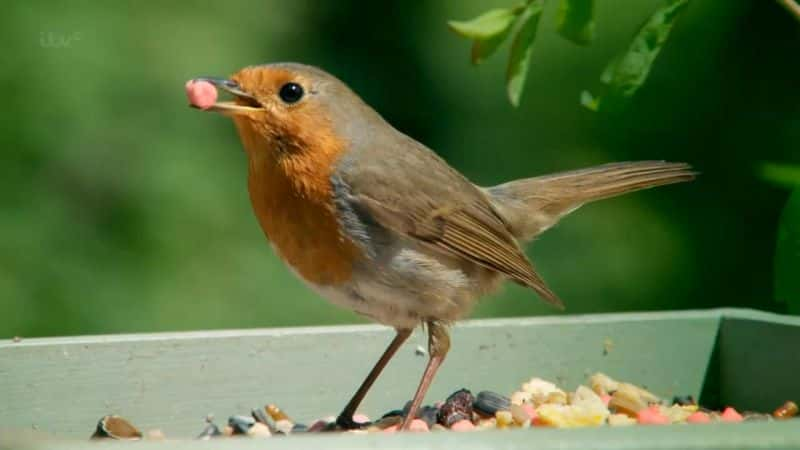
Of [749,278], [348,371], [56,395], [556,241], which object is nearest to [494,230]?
[348,371]

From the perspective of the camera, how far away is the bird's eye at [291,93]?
4117 millimetres

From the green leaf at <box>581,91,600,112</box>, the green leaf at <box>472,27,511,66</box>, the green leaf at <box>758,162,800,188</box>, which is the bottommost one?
the green leaf at <box>758,162,800,188</box>

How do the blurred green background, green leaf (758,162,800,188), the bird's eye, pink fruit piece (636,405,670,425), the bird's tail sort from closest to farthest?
green leaf (758,162,800,188), pink fruit piece (636,405,670,425), the bird's eye, the bird's tail, the blurred green background

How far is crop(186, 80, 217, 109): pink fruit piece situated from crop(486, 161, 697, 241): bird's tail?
1259 millimetres

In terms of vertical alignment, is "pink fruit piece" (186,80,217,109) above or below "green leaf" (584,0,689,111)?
below

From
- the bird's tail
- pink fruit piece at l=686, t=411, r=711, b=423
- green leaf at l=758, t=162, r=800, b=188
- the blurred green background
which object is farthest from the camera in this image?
the blurred green background

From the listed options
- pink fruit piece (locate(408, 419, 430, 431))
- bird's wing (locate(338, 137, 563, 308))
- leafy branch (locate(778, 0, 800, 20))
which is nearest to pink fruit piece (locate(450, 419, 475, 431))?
pink fruit piece (locate(408, 419, 430, 431))

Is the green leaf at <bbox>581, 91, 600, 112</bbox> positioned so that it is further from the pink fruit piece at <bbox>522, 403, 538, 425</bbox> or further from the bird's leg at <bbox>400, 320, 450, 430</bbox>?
the bird's leg at <bbox>400, 320, 450, 430</bbox>

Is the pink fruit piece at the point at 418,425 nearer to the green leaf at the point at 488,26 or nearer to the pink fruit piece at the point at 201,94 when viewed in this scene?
the pink fruit piece at the point at 201,94

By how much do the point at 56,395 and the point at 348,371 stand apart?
2.74ft

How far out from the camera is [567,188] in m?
4.97

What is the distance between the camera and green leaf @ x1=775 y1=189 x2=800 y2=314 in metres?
3.01

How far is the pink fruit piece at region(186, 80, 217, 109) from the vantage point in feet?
12.8

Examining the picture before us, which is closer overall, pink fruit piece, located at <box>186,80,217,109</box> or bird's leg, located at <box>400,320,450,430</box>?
pink fruit piece, located at <box>186,80,217,109</box>
